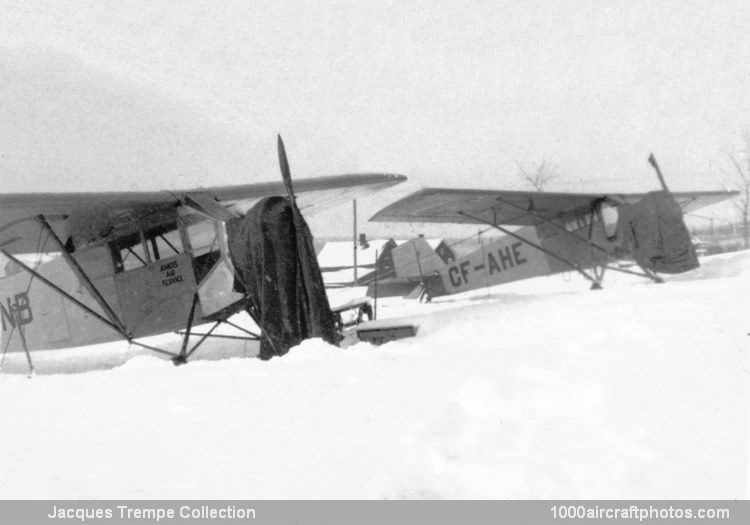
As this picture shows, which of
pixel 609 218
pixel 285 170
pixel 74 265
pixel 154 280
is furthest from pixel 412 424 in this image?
pixel 609 218

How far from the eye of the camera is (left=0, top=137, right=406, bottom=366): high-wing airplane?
614 cm

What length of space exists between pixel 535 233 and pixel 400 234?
154 feet

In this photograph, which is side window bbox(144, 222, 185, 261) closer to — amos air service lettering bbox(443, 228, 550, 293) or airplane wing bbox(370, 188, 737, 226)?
airplane wing bbox(370, 188, 737, 226)

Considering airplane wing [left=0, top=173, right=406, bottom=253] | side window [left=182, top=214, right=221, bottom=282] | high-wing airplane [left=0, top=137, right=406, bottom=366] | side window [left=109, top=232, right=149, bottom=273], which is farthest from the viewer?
side window [left=109, top=232, right=149, bottom=273]

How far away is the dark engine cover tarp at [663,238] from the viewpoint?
9977 millimetres

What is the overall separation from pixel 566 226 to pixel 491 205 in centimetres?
201

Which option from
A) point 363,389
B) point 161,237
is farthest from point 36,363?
point 363,389

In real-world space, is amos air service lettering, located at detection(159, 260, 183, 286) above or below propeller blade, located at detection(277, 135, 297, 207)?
below

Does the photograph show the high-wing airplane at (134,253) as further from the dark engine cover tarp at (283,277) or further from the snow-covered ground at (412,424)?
the snow-covered ground at (412,424)

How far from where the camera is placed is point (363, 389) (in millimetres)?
2510

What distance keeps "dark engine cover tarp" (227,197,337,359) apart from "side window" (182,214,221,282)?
1240 millimetres

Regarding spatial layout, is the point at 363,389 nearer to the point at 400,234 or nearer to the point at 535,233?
the point at 535,233

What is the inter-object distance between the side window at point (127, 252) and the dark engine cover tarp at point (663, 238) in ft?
28.4

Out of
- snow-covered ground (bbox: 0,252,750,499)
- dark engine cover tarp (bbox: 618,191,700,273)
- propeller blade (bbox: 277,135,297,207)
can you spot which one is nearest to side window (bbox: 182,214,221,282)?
propeller blade (bbox: 277,135,297,207)
